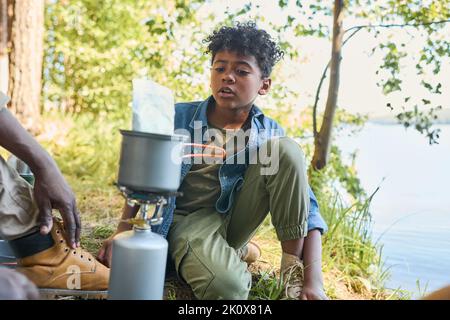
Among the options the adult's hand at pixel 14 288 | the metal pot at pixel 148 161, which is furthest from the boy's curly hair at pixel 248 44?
the adult's hand at pixel 14 288

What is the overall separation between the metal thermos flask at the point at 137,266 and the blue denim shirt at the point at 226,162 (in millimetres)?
446

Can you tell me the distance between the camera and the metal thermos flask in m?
1.47

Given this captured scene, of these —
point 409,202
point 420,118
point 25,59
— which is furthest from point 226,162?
point 25,59

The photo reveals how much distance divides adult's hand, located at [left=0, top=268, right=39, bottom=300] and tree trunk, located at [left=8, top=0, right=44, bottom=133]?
409 centimetres

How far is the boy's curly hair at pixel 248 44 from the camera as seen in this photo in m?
2.25

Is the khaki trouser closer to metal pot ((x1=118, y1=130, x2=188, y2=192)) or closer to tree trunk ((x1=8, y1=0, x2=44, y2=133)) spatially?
metal pot ((x1=118, y1=130, x2=188, y2=192))

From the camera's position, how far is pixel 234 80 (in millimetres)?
2156

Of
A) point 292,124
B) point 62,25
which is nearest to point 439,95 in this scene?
point 292,124

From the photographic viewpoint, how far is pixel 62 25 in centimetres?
736

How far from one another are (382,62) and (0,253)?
259 cm

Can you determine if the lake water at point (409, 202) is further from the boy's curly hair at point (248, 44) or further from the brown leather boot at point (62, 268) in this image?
the brown leather boot at point (62, 268)

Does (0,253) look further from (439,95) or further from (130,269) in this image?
(439,95)

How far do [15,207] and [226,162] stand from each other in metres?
0.77
